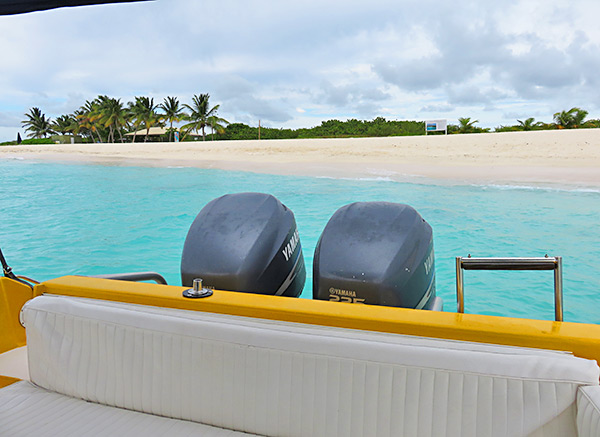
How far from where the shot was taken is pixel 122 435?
92 cm

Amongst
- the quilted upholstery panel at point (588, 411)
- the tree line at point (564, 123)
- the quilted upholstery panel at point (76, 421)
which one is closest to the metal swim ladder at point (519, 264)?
the quilted upholstery panel at point (588, 411)

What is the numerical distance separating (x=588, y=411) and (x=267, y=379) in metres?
0.55

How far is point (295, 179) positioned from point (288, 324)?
27.3 feet

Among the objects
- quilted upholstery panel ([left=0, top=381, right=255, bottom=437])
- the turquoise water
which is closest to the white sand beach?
the turquoise water

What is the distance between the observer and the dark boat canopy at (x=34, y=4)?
3.11ft

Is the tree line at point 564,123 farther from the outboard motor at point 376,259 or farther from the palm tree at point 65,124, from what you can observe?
the palm tree at point 65,124

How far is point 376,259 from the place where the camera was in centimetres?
125

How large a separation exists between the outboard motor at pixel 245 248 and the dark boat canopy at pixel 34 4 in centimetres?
71

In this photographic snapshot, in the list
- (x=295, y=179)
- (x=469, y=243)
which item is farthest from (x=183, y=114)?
(x=469, y=243)

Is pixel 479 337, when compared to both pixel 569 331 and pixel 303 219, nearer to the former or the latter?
pixel 569 331

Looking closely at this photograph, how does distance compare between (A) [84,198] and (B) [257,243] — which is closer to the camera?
(B) [257,243]

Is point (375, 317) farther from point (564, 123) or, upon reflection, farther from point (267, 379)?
point (564, 123)

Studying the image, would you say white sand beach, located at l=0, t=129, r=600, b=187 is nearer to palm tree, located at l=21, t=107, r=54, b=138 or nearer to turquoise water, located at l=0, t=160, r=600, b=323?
turquoise water, located at l=0, t=160, r=600, b=323

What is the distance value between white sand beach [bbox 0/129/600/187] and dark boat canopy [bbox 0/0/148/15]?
8180 millimetres
